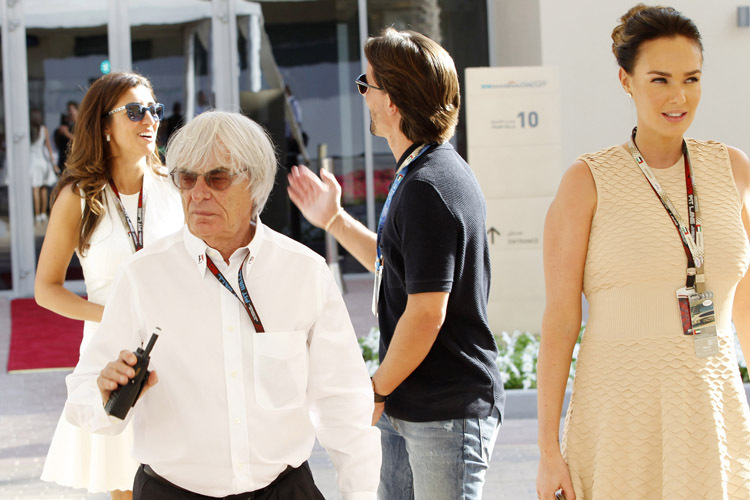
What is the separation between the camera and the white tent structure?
12734mm

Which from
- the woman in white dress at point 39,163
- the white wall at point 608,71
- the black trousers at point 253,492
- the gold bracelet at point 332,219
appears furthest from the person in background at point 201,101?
the black trousers at point 253,492

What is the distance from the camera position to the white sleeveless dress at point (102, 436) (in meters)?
3.52

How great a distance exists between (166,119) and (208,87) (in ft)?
2.52

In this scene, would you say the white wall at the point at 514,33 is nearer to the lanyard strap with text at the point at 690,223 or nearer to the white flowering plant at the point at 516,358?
the white flowering plant at the point at 516,358

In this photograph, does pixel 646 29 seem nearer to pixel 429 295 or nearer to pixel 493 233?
pixel 429 295

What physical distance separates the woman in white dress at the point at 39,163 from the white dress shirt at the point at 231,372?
11294 mm

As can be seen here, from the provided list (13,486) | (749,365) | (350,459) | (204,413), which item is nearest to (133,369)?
(204,413)

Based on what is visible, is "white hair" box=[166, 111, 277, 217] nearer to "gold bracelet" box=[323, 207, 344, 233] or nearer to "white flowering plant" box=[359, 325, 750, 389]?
"gold bracelet" box=[323, 207, 344, 233]

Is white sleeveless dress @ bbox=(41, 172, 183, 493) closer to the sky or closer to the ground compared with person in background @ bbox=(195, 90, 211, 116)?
closer to the ground

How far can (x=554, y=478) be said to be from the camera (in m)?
2.37

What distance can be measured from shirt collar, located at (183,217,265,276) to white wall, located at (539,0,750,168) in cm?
833

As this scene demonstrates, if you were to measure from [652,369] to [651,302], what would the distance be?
171 millimetres

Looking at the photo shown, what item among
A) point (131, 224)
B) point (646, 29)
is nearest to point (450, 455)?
point (646, 29)

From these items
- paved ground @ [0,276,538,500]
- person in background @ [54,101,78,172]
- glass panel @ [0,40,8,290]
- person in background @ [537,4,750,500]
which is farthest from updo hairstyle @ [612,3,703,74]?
glass panel @ [0,40,8,290]
